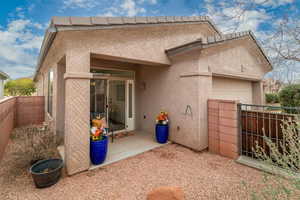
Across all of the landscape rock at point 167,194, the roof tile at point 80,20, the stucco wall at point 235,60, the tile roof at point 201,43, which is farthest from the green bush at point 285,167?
the roof tile at point 80,20

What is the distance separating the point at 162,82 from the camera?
20.9ft

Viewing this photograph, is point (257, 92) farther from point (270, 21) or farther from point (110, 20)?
point (110, 20)

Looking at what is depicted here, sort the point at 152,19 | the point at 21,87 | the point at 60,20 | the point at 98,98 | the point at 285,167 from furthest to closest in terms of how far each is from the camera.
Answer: the point at 21,87 → the point at 98,98 → the point at 152,19 → the point at 60,20 → the point at 285,167

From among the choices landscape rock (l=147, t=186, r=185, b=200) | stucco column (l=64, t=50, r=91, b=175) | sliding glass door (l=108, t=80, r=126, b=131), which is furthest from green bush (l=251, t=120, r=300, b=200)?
sliding glass door (l=108, t=80, r=126, b=131)

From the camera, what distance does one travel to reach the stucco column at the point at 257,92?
876 cm

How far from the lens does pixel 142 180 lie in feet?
11.3

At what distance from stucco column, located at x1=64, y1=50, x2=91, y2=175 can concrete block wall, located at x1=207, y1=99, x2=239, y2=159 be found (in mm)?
4198

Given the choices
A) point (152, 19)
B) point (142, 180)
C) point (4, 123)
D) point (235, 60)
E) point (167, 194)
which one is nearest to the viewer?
point (167, 194)

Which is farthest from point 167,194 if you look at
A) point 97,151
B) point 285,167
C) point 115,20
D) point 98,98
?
point 98,98

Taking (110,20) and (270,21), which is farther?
(270,21)

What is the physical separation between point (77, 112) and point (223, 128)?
4.63 meters

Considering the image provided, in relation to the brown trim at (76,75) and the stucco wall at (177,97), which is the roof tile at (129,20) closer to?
the brown trim at (76,75)

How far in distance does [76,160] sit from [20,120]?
8.60 m

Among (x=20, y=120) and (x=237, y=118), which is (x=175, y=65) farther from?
(x=20, y=120)
